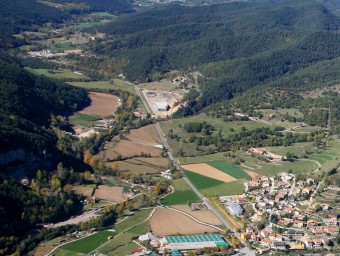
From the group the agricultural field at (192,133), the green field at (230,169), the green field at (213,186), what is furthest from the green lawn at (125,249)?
the agricultural field at (192,133)

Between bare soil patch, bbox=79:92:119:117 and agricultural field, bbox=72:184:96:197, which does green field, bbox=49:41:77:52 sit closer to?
bare soil patch, bbox=79:92:119:117

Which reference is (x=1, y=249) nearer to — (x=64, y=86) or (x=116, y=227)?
(x=116, y=227)

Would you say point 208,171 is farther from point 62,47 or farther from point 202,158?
point 62,47

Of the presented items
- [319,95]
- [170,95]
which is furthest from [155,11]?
[319,95]

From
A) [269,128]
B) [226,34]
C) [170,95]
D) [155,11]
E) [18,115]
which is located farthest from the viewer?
[155,11]

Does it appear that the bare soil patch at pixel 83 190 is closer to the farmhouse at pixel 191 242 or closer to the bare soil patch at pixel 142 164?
the bare soil patch at pixel 142 164

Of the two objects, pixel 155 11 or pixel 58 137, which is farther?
pixel 155 11

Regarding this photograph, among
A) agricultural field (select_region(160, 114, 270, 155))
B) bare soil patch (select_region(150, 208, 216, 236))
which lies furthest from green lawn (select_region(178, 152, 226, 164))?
bare soil patch (select_region(150, 208, 216, 236))
